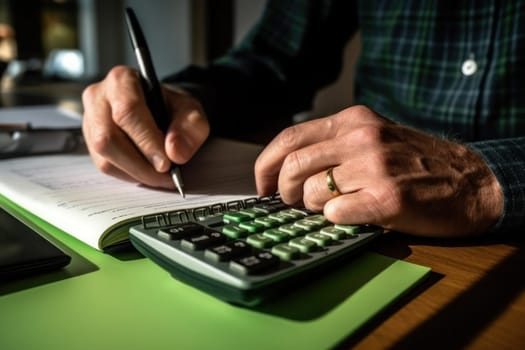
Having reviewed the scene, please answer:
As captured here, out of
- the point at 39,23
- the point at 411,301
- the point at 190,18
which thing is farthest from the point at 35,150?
the point at 39,23

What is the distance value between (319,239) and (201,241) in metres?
0.07

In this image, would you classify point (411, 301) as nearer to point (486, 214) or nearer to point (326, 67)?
point (486, 214)

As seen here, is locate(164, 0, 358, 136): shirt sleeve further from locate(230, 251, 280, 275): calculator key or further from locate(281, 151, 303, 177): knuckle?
locate(230, 251, 280, 275): calculator key

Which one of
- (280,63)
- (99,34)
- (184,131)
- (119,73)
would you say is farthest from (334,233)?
(99,34)

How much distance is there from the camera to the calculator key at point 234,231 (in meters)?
0.31

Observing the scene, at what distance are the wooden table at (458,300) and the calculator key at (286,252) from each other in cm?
6

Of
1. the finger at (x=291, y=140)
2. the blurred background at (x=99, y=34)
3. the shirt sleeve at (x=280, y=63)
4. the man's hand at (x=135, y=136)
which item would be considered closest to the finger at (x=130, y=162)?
the man's hand at (x=135, y=136)

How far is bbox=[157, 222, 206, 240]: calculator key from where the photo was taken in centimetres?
30

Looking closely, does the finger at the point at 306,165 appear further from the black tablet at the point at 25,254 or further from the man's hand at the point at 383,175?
the black tablet at the point at 25,254

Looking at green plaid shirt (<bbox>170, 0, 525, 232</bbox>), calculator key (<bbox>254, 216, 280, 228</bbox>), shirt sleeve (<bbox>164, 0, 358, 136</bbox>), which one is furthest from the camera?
shirt sleeve (<bbox>164, 0, 358, 136</bbox>)

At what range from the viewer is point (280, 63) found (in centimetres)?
92

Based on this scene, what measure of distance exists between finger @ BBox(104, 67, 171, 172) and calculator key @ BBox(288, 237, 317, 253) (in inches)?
7.5

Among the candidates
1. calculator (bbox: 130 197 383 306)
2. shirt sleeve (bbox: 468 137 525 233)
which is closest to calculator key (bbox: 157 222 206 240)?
calculator (bbox: 130 197 383 306)

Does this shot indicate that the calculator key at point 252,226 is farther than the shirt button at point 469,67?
No
